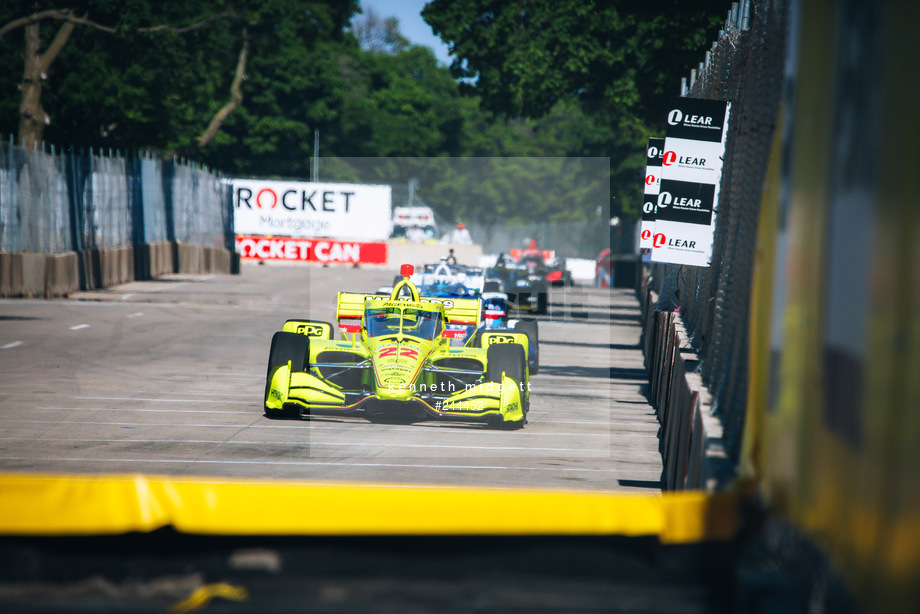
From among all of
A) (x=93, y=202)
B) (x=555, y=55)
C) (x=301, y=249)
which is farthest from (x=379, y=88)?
(x=93, y=202)

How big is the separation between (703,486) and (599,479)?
144 inches

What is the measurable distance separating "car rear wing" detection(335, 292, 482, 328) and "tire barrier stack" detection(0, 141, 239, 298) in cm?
1301

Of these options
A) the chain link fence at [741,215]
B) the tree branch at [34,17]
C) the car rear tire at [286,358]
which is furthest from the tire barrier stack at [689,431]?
the tree branch at [34,17]

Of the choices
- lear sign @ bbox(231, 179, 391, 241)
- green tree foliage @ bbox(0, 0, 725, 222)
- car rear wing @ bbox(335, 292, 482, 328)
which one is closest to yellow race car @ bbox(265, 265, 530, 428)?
car rear wing @ bbox(335, 292, 482, 328)

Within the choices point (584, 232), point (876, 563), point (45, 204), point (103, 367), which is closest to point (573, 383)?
point (103, 367)

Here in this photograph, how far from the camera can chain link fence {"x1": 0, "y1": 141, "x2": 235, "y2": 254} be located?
22781mm

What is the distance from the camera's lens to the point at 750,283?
4.92 m

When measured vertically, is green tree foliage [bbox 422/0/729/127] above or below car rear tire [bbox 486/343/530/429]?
above

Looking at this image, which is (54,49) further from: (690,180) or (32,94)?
(690,180)

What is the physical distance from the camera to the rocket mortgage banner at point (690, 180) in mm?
9781

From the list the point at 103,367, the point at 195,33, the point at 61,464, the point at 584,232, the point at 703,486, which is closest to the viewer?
the point at 703,486

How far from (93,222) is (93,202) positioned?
0.50m

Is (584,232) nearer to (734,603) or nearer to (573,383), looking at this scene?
(573,383)

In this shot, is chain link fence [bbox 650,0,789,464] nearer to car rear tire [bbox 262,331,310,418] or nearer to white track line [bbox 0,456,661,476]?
white track line [bbox 0,456,661,476]
